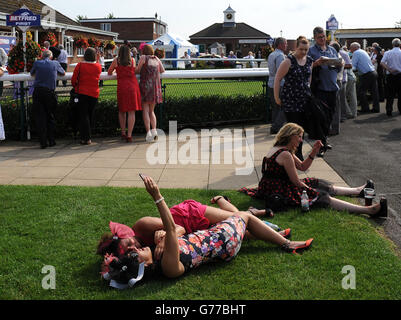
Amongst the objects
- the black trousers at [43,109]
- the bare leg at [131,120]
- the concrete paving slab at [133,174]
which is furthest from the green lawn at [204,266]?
the bare leg at [131,120]

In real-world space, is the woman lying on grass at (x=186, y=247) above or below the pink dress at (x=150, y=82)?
below

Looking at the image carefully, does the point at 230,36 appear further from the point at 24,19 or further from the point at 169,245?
the point at 169,245

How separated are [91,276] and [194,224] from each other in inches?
40.9

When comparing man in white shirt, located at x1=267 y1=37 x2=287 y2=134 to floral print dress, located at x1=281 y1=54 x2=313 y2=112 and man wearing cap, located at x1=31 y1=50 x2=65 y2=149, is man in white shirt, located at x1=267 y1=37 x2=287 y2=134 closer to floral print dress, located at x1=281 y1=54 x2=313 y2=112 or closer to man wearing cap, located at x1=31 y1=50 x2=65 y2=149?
floral print dress, located at x1=281 y1=54 x2=313 y2=112

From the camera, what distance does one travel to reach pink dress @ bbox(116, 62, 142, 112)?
9.89m

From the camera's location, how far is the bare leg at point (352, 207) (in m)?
5.59

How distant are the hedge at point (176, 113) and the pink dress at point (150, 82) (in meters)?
0.77

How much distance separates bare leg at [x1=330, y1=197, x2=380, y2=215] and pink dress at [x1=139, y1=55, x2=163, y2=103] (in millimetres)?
5294

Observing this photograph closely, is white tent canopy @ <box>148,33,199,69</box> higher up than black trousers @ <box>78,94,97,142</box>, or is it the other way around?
white tent canopy @ <box>148,33,199,69</box>

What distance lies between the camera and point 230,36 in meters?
82.9

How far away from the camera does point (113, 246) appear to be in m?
4.06

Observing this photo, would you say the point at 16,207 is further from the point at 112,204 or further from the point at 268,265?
the point at 268,265

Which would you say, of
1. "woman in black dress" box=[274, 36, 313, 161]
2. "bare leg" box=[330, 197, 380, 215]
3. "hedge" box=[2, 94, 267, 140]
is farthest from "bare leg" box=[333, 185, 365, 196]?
"hedge" box=[2, 94, 267, 140]

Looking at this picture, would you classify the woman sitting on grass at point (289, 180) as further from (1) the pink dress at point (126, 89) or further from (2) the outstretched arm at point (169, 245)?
(1) the pink dress at point (126, 89)
